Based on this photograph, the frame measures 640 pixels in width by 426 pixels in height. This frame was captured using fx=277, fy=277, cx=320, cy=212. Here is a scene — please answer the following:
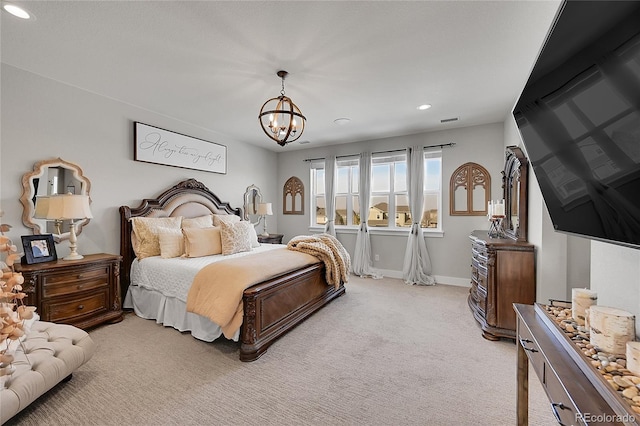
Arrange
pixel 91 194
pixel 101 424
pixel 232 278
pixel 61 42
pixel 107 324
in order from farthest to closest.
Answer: pixel 91 194 → pixel 107 324 → pixel 232 278 → pixel 61 42 → pixel 101 424

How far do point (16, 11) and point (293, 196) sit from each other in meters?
4.81

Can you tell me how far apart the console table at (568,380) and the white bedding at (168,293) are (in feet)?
7.21

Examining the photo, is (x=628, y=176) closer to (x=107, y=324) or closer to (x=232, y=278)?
(x=232, y=278)

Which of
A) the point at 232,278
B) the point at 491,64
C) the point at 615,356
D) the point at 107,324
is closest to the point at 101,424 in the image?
the point at 232,278

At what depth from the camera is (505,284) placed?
2816 mm

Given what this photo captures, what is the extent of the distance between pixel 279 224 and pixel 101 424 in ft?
16.4

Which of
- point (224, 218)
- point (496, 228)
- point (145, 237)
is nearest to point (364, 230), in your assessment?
point (496, 228)

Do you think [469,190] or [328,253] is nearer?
[328,253]

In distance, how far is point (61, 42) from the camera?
2.28 m

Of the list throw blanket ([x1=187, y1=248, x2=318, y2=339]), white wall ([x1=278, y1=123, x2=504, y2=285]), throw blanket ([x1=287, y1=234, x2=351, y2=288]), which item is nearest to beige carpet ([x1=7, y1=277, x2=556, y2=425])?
throw blanket ([x1=187, y1=248, x2=318, y2=339])

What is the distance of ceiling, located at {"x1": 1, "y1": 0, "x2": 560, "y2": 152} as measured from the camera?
1.92 meters

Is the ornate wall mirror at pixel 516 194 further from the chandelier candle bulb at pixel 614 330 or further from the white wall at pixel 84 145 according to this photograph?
the white wall at pixel 84 145

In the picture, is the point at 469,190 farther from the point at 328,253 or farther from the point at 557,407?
the point at 557,407

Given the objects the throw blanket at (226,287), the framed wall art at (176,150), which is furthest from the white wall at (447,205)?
the throw blanket at (226,287)
